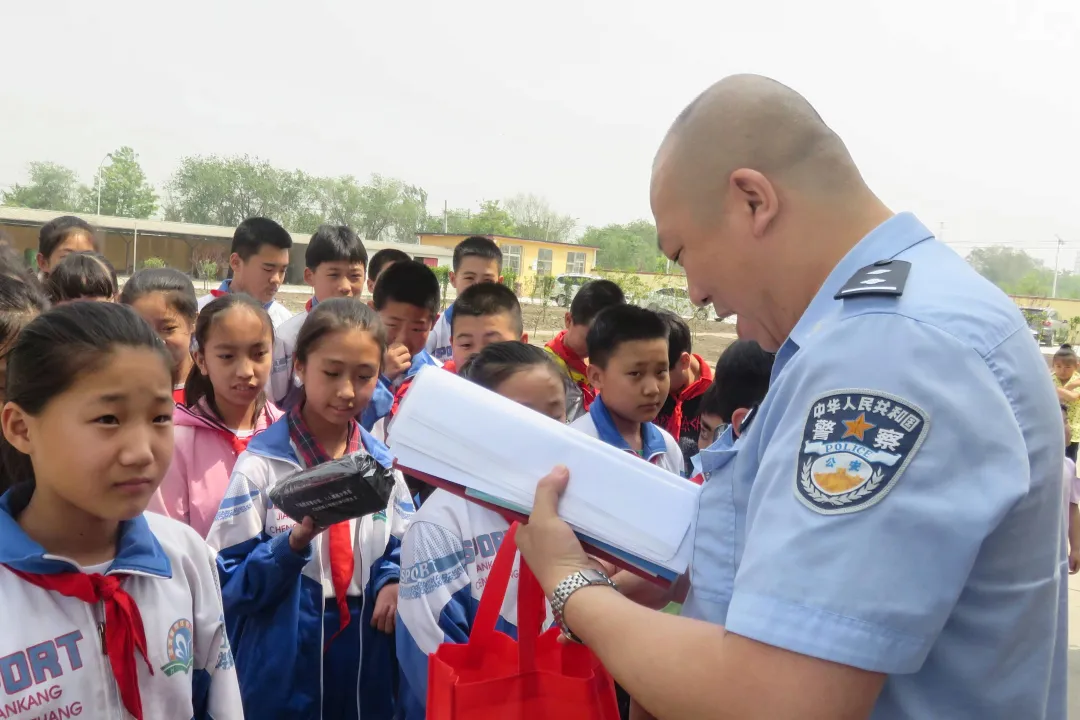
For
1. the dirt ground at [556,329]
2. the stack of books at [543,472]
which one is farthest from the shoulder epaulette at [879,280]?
the dirt ground at [556,329]

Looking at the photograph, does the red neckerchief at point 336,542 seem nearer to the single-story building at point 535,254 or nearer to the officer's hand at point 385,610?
the officer's hand at point 385,610

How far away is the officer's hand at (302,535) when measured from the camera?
1.88 meters

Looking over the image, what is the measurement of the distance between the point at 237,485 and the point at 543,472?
4.12 ft

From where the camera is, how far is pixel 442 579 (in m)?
1.99

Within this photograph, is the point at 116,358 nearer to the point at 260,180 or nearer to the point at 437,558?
the point at 437,558

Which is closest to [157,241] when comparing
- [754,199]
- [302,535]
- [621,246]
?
[302,535]

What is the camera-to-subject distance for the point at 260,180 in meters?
65.1

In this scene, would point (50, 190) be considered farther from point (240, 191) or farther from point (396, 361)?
point (396, 361)

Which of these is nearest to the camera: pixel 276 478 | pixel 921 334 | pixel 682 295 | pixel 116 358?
pixel 921 334

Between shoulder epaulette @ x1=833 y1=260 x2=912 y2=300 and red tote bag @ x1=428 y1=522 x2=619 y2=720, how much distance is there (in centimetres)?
65

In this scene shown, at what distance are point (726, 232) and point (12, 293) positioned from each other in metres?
1.82

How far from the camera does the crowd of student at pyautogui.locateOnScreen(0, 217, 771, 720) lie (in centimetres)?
145

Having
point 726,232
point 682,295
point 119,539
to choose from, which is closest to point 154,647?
point 119,539

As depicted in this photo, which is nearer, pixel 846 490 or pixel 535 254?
pixel 846 490
